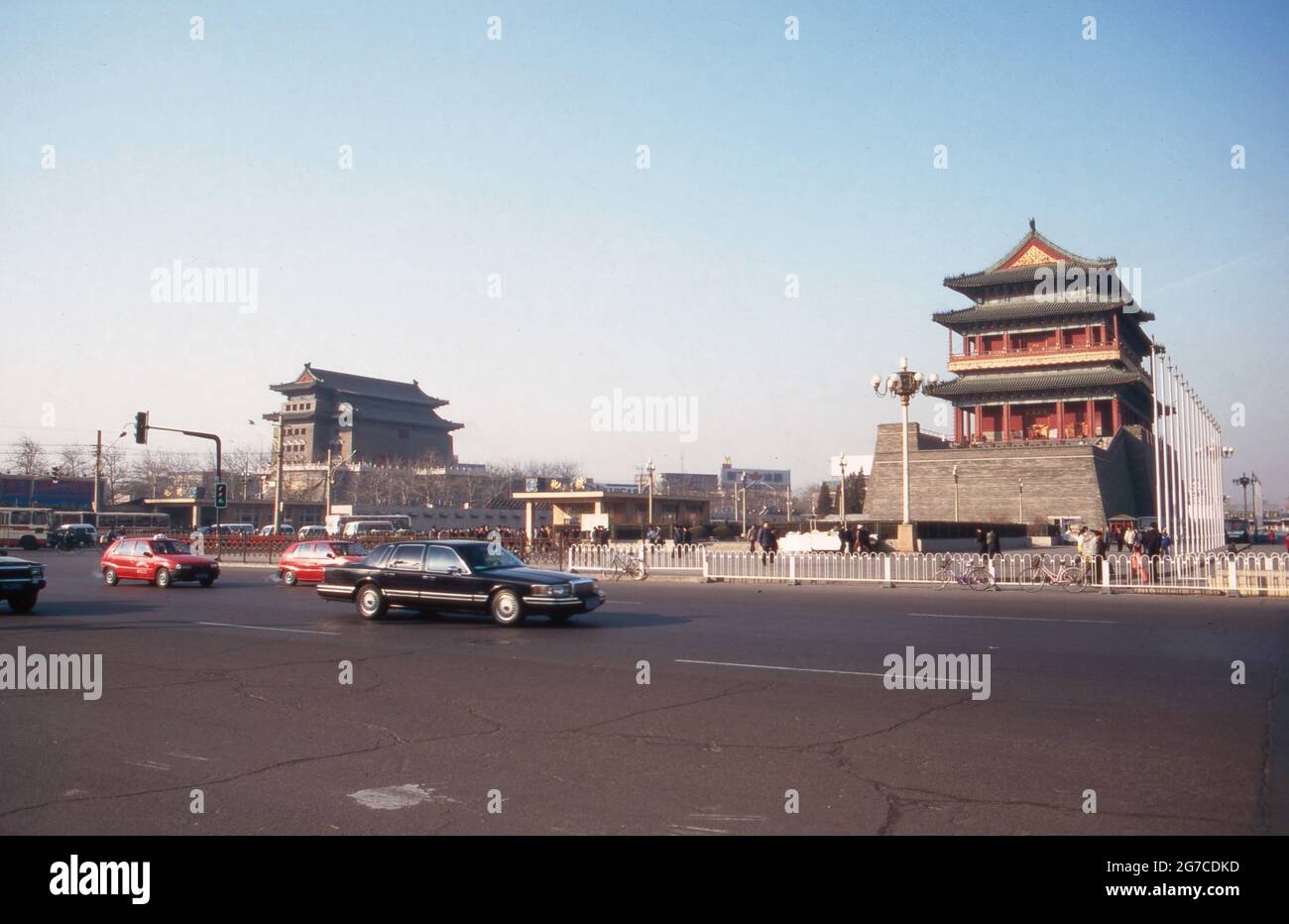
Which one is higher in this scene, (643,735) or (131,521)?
(131,521)

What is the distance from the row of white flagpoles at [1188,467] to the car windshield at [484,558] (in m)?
25.7

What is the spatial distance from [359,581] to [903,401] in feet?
75.3

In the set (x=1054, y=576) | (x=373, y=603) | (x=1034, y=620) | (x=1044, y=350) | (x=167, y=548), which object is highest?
(x=1044, y=350)

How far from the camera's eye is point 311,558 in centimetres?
2766

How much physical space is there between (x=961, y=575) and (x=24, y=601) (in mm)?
21336

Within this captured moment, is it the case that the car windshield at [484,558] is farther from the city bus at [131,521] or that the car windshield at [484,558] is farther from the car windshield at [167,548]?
the city bus at [131,521]

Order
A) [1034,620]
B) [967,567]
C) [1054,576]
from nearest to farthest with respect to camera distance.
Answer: [1034,620] → [1054,576] → [967,567]

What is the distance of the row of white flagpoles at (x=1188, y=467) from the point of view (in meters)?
Result: 37.7

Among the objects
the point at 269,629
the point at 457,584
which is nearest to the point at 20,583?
the point at 269,629

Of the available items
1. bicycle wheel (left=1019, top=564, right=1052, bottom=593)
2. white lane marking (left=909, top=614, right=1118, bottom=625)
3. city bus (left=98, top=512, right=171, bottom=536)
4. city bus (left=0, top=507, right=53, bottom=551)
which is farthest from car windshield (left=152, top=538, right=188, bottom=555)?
city bus (left=98, top=512, right=171, bottom=536)

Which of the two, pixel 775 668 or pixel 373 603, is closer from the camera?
pixel 775 668

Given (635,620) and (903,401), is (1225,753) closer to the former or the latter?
(635,620)

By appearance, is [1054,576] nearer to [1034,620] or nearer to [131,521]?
[1034,620]

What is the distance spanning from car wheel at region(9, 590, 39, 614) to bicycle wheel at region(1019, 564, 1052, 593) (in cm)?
2214
